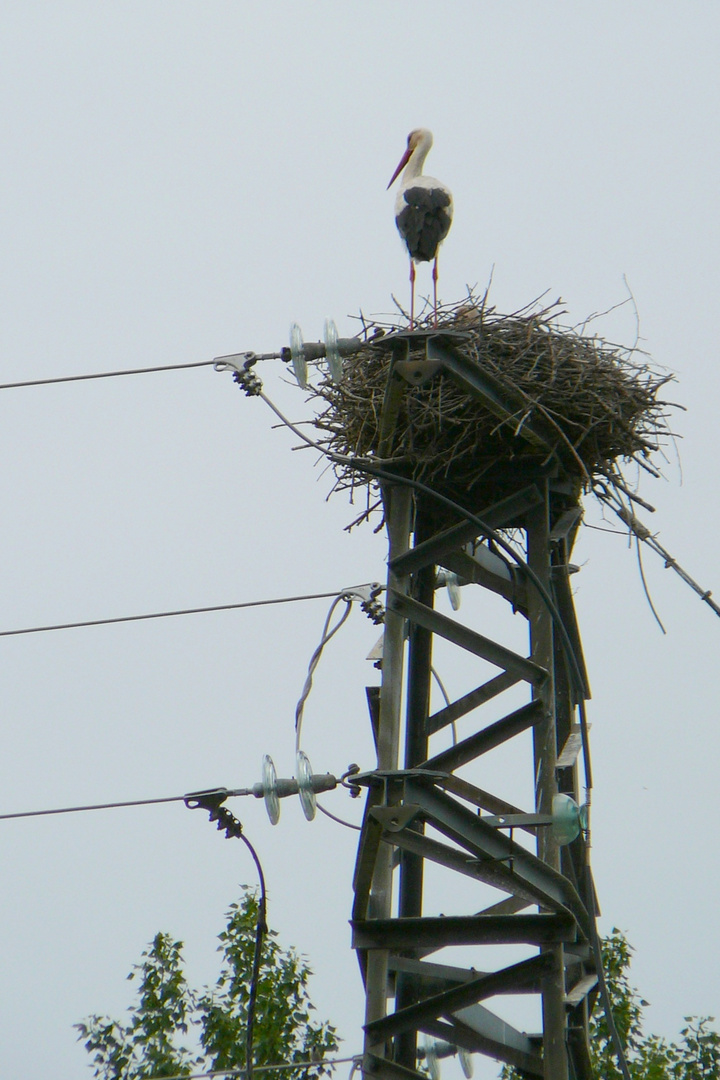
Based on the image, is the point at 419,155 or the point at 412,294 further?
the point at 419,155

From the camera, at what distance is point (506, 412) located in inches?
203

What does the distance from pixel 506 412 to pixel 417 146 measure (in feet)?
13.1

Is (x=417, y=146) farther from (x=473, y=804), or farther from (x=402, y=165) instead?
(x=473, y=804)

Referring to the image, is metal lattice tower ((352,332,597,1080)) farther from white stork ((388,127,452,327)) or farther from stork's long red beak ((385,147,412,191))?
A: stork's long red beak ((385,147,412,191))

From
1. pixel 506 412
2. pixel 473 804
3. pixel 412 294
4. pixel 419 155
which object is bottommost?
pixel 473 804

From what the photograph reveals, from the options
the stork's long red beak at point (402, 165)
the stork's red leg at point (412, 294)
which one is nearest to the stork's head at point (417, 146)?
the stork's long red beak at point (402, 165)

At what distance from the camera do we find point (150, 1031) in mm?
11172

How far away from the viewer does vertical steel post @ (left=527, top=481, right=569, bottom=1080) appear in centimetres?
452

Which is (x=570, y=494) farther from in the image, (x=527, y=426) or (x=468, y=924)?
(x=468, y=924)

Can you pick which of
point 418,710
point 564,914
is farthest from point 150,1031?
point 564,914

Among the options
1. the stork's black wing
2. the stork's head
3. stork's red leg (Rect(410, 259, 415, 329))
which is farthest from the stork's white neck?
the stork's black wing

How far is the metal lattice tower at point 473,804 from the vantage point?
4543mm

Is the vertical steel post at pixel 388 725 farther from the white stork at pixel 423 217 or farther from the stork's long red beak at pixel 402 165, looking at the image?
the stork's long red beak at pixel 402 165

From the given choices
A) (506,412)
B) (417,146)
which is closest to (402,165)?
(417,146)
